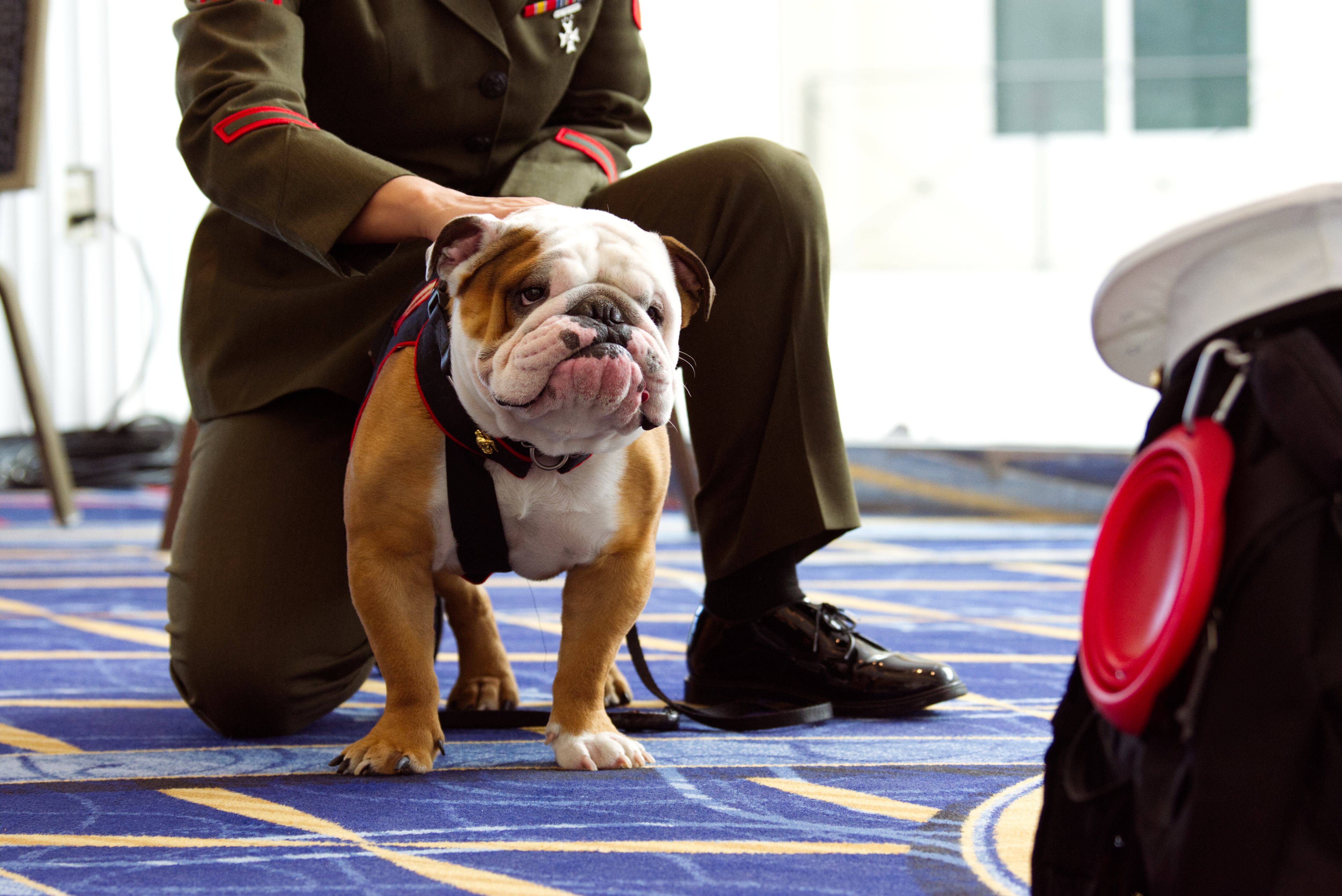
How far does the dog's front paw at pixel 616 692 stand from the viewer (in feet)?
4.25

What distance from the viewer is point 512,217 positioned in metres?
1.01

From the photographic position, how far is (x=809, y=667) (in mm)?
1272

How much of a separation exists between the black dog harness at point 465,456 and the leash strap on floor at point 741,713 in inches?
7.3

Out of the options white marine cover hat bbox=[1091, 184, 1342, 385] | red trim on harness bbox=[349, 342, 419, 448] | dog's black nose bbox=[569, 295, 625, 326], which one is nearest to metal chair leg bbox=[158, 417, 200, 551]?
red trim on harness bbox=[349, 342, 419, 448]

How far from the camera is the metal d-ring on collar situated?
3.41ft

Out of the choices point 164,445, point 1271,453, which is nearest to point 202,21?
point 1271,453

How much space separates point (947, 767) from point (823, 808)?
0.16 meters

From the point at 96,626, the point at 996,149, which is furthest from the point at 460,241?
the point at 996,149

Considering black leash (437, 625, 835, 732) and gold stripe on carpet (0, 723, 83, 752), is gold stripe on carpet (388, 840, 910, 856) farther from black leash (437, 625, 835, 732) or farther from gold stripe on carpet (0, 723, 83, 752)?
gold stripe on carpet (0, 723, 83, 752)

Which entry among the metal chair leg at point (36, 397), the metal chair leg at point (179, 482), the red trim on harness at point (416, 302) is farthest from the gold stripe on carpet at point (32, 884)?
the metal chair leg at point (36, 397)

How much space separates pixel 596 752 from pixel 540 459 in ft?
0.77

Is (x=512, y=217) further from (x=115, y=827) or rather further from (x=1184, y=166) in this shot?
(x=1184, y=166)

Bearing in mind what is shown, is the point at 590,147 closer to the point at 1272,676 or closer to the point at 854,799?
the point at 854,799

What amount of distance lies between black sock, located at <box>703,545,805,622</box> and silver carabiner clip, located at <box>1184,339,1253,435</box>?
0.74 metres
